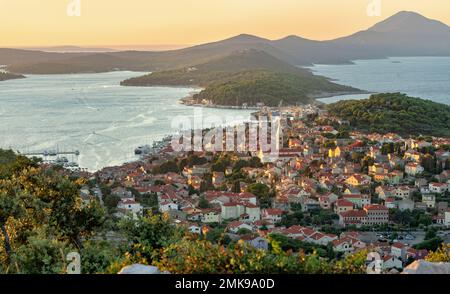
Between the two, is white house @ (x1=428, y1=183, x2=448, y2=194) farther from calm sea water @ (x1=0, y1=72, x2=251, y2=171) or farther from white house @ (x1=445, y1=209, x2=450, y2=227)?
calm sea water @ (x1=0, y1=72, x2=251, y2=171)

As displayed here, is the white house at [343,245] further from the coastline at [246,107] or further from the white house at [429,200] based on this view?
the coastline at [246,107]

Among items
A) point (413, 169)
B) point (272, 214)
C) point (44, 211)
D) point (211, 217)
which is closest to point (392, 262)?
point (272, 214)

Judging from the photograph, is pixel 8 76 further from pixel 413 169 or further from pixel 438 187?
pixel 438 187

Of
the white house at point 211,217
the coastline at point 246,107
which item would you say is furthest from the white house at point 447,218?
the coastline at point 246,107

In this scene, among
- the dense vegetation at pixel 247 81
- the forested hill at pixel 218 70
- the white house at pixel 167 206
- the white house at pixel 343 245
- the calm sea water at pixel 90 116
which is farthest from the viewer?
the forested hill at pixel 218 70

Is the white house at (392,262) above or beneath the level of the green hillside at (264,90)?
beneath
